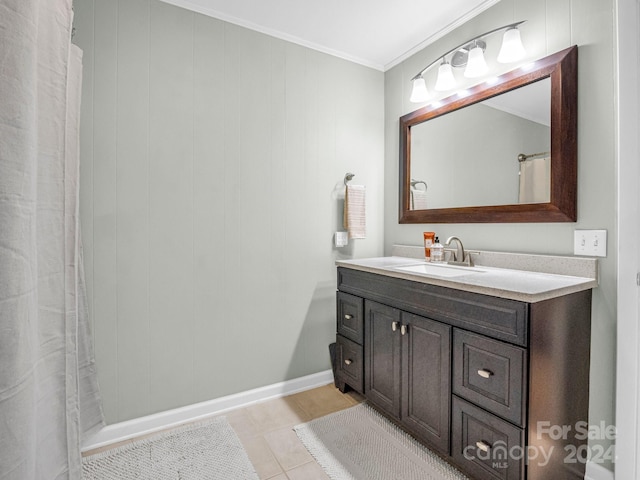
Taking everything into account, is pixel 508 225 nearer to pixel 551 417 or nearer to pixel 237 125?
pixel 551 417

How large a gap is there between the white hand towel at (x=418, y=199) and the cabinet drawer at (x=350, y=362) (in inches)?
40.3

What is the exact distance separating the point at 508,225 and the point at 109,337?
86.0 inches

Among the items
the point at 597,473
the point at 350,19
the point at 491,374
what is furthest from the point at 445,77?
the point at 597,473

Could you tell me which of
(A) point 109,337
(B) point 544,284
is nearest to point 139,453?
(A) point 109,337

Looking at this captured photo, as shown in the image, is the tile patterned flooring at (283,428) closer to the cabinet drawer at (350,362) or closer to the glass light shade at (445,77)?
the cabinet drawer at (350,362)

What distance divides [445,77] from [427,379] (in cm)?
174

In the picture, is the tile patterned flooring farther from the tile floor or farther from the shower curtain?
the shower curtain

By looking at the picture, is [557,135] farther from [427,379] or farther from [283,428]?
[283,428]

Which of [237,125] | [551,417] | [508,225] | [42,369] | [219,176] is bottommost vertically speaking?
[551,417]

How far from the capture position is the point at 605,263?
143 cm

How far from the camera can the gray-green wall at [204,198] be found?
173 cm

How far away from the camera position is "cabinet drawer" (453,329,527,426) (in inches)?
48.5

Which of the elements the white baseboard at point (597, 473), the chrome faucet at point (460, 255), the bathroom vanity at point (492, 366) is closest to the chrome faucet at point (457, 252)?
the chrome faucet at point (460, 255)

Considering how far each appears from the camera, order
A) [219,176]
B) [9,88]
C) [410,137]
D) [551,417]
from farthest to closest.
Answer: [410,137]
[219,176]
[551,417]
[9,88]
